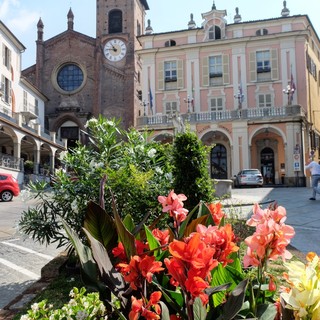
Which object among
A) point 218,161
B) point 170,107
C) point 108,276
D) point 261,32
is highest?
point 261,32

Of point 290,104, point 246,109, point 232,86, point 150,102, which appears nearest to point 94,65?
point 150,102

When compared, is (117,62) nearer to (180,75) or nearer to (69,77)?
(69,77)

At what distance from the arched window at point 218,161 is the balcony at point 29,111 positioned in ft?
52.6

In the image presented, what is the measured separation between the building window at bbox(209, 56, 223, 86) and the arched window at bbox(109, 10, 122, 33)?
45.5 ft

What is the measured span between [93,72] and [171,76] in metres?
11.9

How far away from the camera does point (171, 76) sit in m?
33.5

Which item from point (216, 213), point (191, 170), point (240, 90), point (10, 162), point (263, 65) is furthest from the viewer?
point (263, 65)

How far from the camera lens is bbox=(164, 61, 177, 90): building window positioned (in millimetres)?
33375

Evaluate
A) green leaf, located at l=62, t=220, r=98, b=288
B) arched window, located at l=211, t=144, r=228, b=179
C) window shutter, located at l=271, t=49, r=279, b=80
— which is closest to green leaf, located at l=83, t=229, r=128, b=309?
green leaf, located at l=62, t=220, r=98, b=288

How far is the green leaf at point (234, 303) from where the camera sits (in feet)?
4.38

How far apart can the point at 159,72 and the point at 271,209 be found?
33147mm

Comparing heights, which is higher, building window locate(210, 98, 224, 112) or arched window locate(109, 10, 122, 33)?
arched window locate(109, 10, 122, 33)

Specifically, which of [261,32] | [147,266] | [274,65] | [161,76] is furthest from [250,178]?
[147,266]

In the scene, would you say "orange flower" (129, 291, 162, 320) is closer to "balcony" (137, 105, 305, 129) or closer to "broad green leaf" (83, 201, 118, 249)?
"broad green leaf" (83, 201, 118, 249)
